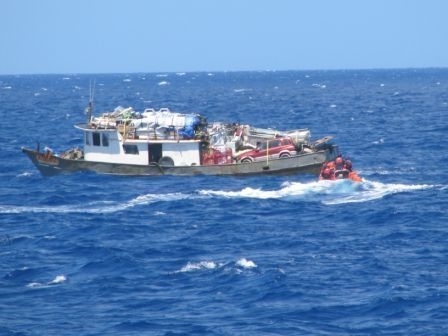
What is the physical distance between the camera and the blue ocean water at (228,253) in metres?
32.7

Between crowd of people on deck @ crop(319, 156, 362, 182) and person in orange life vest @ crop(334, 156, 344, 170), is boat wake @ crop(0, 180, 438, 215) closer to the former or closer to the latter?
crowd of people on deck @ crop(319, 156, 362, 182)

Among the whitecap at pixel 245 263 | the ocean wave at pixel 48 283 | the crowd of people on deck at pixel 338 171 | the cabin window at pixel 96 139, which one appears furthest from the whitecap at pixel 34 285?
the cabin window at pixel 96 139

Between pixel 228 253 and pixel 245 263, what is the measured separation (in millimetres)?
2289

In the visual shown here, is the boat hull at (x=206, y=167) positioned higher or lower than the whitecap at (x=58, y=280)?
higher

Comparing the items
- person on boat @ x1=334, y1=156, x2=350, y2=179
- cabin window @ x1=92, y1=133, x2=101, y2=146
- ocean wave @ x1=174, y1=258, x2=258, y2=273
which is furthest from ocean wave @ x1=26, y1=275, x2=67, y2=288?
cabin window @ x1=92, y1=133, x2=101, y2=146

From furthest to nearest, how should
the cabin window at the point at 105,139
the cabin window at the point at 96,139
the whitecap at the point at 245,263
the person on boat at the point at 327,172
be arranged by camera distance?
the cabin window at the point at 96,139 → the cabin window at the point at 105,139 → the person on boat at the point at 327,172 → the whitecap at the point at 245,263

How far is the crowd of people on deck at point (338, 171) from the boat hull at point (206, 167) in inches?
114

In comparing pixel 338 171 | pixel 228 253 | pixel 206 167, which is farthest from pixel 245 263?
pixel 206 167

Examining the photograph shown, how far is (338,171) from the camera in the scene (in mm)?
58625

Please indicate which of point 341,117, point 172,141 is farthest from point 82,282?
point 341,117

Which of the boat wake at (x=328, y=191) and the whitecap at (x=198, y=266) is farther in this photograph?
the boat wake at (x=328, y=191)

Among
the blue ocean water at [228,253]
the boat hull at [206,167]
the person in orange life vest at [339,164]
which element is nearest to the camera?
the blue ocean water at [228,253]

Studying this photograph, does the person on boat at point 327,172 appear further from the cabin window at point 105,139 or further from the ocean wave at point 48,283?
the ocean wave at point 48,283

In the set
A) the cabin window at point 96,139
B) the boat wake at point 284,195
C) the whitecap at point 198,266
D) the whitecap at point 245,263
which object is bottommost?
the boat wake at point 284,195
